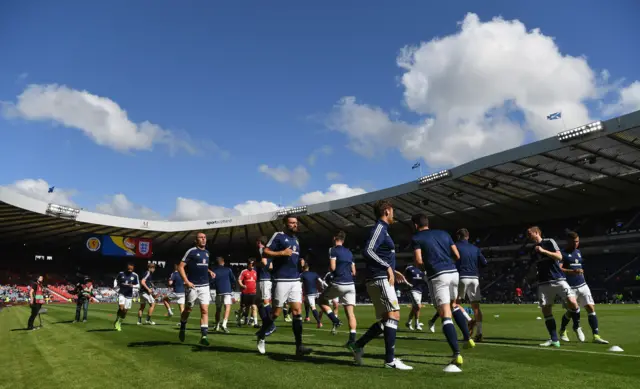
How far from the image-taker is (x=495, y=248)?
49.2 m

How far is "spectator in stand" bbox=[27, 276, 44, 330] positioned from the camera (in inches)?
516

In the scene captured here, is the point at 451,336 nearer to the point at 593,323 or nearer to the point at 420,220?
the point at 420,220

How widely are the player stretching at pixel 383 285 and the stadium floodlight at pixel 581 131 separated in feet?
78.9

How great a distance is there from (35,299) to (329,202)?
32.7m

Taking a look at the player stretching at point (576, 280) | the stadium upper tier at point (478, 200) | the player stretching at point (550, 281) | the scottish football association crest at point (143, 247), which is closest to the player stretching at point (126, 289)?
the player stretching at point (550, 281)

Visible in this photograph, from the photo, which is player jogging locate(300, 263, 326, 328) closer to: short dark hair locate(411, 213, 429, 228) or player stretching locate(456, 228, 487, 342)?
player stretching locate(456, 228, 487, 342)

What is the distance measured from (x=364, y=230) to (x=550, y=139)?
101 ft

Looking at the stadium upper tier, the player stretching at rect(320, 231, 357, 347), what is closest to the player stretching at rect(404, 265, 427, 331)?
the player stretching at rect(320, 231, 357, 347)

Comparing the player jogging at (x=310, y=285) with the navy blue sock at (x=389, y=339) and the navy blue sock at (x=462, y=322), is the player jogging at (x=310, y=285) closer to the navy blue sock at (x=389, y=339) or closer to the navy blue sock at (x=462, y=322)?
the navy blue sock at (x=462, y=322)

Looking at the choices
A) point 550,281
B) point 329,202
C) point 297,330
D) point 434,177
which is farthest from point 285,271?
point 329,202

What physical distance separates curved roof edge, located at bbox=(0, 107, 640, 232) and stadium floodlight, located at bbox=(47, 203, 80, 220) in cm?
43

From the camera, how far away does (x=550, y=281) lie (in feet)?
26.9

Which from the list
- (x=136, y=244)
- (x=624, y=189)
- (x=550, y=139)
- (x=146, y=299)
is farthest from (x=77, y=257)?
(x=624, y=189)

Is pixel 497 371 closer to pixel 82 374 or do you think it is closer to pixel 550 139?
pixel 82 374
